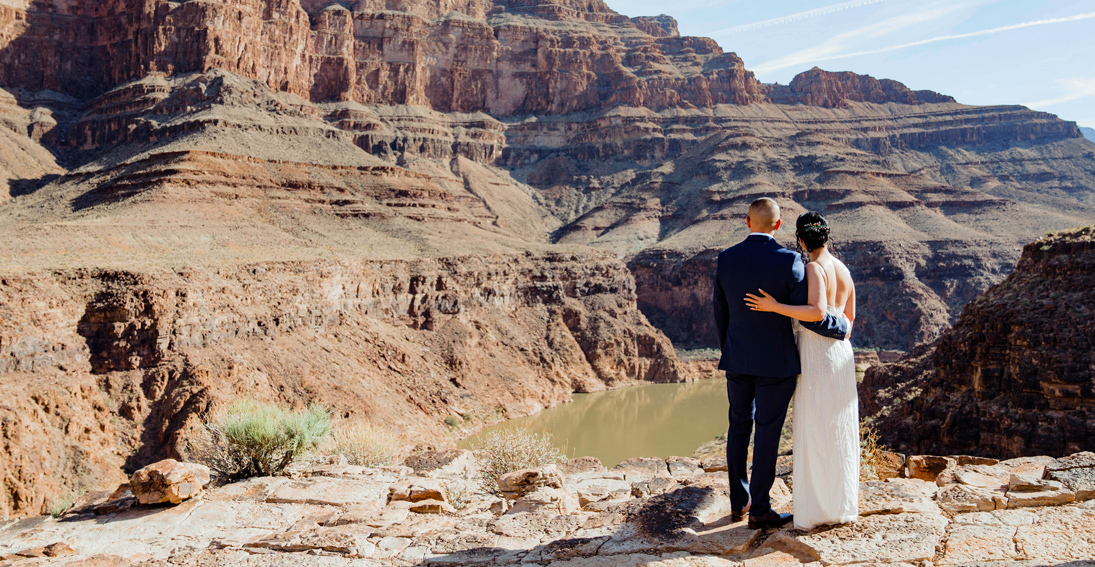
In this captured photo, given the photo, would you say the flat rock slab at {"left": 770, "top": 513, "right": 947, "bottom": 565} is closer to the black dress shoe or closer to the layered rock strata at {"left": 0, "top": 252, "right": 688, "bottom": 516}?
the black dress shoe

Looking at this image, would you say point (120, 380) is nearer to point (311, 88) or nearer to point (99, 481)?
point (99, 481)

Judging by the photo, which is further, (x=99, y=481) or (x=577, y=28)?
(x=577, y=28)

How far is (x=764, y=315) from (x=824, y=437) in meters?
1.10

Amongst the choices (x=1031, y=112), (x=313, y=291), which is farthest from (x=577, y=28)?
(x=313, y=291)

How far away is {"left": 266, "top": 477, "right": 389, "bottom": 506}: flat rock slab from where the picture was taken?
8742 millimetres

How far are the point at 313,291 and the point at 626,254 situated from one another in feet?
186

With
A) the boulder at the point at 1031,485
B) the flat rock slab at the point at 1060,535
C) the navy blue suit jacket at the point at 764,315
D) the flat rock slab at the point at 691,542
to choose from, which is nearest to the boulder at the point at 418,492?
the flat rock slab at the point at 691,542

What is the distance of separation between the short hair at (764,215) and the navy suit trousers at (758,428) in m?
1.28

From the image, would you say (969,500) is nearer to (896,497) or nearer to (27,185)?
(896,497)

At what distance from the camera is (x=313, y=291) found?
125ft

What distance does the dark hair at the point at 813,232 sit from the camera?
22.7 ft

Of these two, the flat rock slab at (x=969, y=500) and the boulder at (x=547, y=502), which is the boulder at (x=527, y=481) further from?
the flat rock slab at (x=969, y=500)

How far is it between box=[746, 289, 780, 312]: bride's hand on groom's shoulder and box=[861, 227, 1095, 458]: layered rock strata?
1600 cm

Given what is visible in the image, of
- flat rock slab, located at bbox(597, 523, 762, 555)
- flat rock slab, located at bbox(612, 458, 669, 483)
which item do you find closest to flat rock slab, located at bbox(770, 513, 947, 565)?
flat rock slab, located at bbox(597, 523, 762, 555)
